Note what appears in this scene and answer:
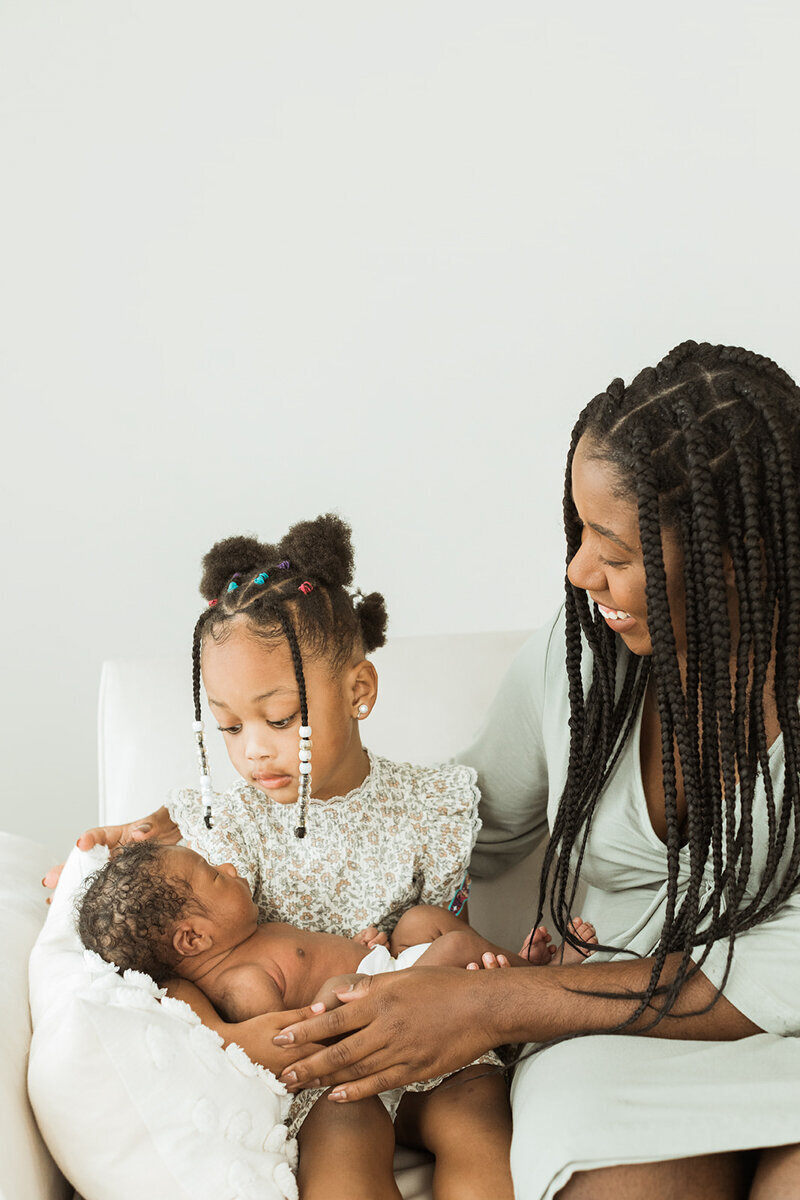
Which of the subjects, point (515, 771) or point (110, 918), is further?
point (515, 771)

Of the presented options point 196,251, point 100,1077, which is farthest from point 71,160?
point 100,1077

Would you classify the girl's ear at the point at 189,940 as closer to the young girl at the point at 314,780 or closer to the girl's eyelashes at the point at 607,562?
the young girl at the point at 314,780

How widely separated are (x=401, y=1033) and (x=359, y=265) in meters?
1.64

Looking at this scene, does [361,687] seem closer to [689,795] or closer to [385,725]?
[385,725]

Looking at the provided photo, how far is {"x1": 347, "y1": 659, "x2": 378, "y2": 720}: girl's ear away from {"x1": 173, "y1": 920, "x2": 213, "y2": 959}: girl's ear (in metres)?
0.35

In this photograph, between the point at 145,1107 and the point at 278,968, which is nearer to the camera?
the point at 145,1107

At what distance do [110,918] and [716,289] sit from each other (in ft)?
5.62

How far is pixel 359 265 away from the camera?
2455 millimetres

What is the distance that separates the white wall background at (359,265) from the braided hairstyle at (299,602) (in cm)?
85

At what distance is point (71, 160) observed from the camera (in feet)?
7.95

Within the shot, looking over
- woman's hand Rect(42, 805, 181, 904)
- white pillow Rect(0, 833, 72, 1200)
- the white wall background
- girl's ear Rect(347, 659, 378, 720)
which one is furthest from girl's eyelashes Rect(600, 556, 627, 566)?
the white wall background

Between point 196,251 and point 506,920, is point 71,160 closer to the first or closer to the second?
point 196,251

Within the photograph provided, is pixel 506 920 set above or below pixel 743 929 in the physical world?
below

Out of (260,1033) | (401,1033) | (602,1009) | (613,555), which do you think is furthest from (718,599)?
(260,1033)
